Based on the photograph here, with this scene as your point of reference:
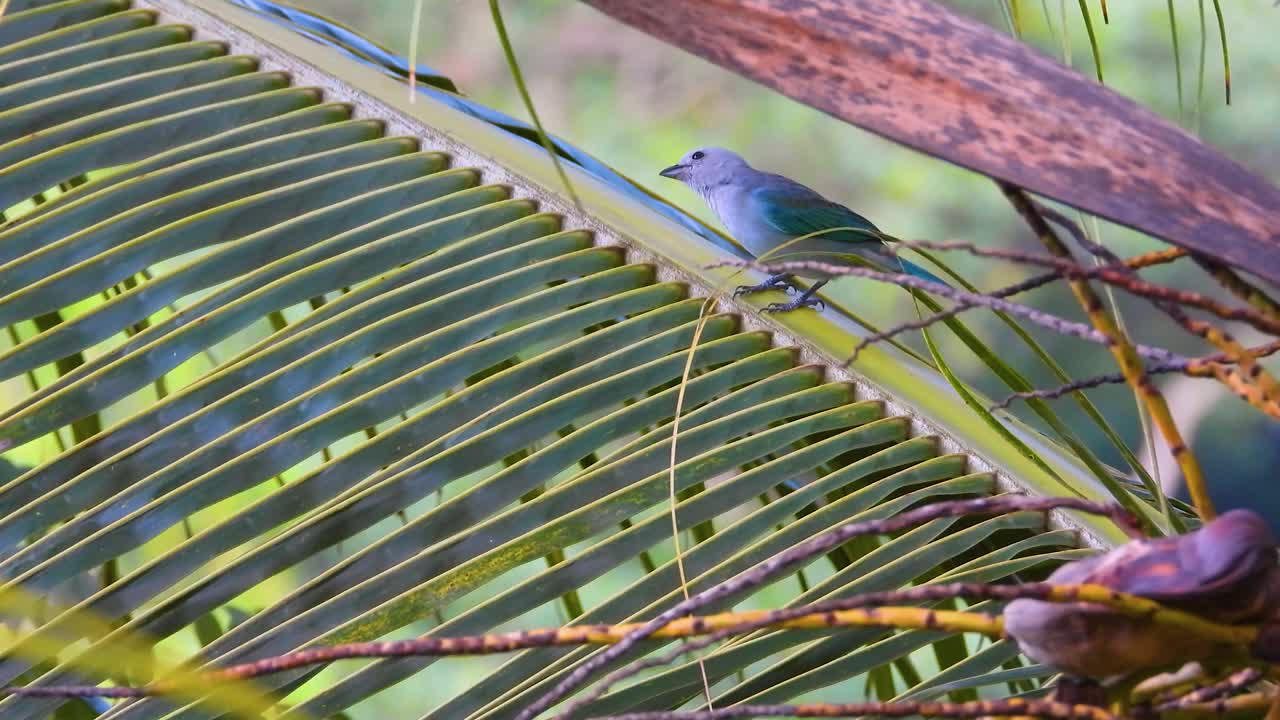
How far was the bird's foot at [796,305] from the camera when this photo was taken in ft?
3.64

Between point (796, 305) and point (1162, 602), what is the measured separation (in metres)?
0.81

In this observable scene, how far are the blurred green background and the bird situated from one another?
3783 mm

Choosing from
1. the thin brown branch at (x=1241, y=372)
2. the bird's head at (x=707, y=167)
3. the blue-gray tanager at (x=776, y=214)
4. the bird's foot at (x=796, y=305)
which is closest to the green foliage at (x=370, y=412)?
the bird's foot at (x=796, y=305)

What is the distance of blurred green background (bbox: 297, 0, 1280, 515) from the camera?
4.66 m

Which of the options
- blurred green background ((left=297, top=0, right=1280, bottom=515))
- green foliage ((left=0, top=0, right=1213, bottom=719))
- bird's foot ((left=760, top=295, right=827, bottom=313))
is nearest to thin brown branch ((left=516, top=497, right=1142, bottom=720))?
green foliage ((left=0, top=0, right=1213, bottom=719))

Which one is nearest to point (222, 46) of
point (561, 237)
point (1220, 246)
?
point (561, 237)

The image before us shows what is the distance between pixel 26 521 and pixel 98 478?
5 centimetres

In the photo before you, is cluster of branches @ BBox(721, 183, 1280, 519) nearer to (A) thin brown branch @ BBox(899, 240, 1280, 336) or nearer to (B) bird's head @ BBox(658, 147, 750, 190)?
(A) thin brown branch @ BBox(899, 240, 1280, 336)

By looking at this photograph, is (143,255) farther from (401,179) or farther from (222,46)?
(222,46)

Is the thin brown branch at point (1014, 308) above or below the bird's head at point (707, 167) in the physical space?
below

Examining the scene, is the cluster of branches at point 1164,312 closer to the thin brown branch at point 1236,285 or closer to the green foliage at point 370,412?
the thin brown branch at point 1236,285

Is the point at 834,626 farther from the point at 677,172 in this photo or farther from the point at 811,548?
the point at 677,172

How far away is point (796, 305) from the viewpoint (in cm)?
115

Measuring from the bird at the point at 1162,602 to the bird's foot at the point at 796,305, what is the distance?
2.47 feet
